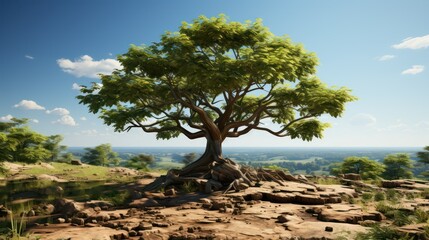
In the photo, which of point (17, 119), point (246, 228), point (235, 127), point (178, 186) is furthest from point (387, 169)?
point (17, 119)

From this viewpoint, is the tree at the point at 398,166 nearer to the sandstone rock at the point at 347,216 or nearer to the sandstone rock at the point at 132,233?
the sandstone rock at the point at 347,216

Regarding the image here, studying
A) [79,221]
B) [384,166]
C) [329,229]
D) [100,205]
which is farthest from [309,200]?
[384,166]

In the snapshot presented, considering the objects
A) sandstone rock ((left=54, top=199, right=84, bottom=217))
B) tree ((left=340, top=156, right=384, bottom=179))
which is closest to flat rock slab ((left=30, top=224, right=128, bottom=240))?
sandstone rock ((left=54, top=199, right=84, bottom=217))

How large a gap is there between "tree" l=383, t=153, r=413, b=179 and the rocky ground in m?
43.9

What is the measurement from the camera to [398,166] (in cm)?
5253

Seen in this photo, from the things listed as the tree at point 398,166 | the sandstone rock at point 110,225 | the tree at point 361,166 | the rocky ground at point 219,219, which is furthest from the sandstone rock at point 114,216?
the tree at point 398,166

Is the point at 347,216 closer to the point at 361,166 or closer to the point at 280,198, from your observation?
the point at 280,198

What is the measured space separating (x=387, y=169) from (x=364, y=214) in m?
49.0

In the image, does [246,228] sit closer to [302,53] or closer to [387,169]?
[302,53]

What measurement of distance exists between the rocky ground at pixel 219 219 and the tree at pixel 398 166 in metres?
43.9

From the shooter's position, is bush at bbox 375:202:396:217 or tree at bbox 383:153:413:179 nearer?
bush at bbox 375:202:396:217

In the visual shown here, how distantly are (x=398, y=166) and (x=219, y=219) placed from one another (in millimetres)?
53656

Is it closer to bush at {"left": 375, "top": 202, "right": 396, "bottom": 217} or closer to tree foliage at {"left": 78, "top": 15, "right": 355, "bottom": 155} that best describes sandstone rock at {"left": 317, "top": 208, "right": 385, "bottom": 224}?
bush at {"left": 375, "top": 202, "right": 396, "bottom": 217}

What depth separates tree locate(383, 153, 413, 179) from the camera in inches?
1988
